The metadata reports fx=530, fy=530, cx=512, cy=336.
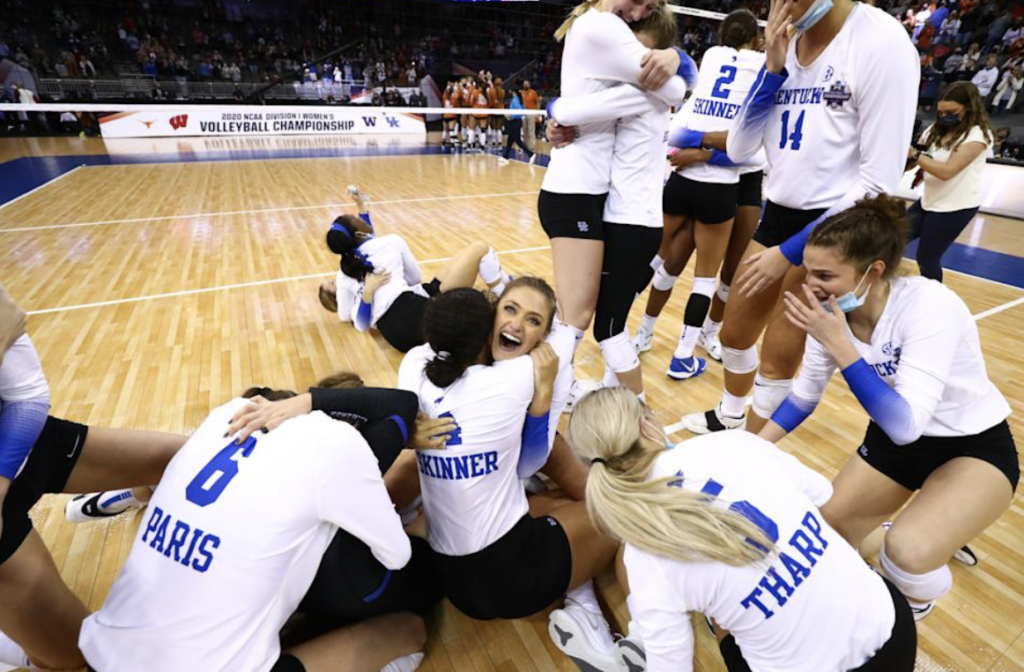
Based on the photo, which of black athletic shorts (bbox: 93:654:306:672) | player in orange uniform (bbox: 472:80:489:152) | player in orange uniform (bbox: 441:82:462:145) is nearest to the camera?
black athletic shorts (bbox: 93:654:306:672)

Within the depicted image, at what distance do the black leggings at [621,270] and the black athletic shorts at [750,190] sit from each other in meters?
1.18

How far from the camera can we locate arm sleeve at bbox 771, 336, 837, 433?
1.82m

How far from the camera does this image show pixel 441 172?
33.0 ft

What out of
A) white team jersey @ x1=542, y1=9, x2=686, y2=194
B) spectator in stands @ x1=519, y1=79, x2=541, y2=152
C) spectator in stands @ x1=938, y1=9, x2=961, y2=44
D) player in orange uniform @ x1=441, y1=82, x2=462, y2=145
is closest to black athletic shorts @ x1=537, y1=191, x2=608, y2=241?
white team jersey @ x1=542, y1=9, x2=686, y2=194

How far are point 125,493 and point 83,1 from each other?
2362 cm

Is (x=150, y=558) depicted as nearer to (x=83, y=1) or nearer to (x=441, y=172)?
(x=441, y=172)

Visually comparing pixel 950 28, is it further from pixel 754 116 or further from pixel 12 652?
pixel 12 652

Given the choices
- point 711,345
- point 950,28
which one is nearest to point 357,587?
point 711,345

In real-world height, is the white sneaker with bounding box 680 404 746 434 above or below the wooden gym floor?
above

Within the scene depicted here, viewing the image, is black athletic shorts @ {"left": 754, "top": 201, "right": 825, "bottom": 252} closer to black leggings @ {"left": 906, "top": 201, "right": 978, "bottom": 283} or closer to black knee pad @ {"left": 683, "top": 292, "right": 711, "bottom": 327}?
black knee pad @ {"left": 683, "top": 292, "right": 711, "bottom": 327}

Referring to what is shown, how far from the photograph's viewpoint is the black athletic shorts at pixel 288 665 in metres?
1.24

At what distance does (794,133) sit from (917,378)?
0.96 meters

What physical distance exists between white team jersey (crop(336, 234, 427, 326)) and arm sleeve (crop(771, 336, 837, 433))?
7.47 ft

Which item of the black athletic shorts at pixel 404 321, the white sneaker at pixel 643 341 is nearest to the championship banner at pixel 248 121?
the black athletic shorts at pixel 404 321
